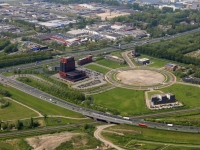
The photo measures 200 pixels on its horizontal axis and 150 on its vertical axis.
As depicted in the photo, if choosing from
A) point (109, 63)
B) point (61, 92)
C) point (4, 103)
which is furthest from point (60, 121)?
point (109, 63)

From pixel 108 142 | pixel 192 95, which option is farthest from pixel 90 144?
pixel 192 95

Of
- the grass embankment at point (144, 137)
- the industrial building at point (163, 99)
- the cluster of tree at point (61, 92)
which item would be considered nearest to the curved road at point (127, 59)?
the industrial building at point (163, 99)

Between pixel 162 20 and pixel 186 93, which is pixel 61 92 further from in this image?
pixel 162 20

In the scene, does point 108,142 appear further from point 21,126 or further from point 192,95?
point 192,95

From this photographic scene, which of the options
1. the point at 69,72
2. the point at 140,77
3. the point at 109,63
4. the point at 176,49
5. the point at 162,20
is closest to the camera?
the point at 69,72

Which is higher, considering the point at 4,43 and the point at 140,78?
the point at 4,43

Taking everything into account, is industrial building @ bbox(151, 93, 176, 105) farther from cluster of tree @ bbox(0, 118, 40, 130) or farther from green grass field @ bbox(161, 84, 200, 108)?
cluster of tree @ bbox(0, 118, 40, 130)

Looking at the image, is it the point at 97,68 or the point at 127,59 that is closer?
the point at 97,68
